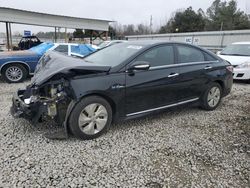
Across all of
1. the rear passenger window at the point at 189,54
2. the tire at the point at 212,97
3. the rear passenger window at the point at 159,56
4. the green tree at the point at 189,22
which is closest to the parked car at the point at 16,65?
the rear passenger window at the point at 159,56

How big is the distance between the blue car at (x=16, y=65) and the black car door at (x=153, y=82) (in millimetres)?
4918

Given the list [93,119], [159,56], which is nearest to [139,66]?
[159,56]

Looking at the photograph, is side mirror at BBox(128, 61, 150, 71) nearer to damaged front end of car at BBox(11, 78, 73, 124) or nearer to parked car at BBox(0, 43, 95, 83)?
damaged front end of car at BBox(11, 78, 73, 124)

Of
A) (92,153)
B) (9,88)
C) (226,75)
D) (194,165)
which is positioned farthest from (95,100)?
(9,88)

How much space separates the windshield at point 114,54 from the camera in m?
3.68

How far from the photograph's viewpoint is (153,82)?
148 inches

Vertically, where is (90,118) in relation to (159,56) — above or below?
below

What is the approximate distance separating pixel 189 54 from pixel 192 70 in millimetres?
355

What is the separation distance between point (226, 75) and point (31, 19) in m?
15.9

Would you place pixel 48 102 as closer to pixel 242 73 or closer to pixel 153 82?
pixel 153 82

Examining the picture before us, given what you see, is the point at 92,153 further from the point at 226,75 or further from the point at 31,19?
the point at 31,19

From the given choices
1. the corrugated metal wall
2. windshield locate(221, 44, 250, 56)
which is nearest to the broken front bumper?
windshield locate(221, 44, 250, 56)

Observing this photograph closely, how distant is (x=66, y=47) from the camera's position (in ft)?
28.6

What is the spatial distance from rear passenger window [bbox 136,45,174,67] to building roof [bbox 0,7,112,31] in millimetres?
15056
